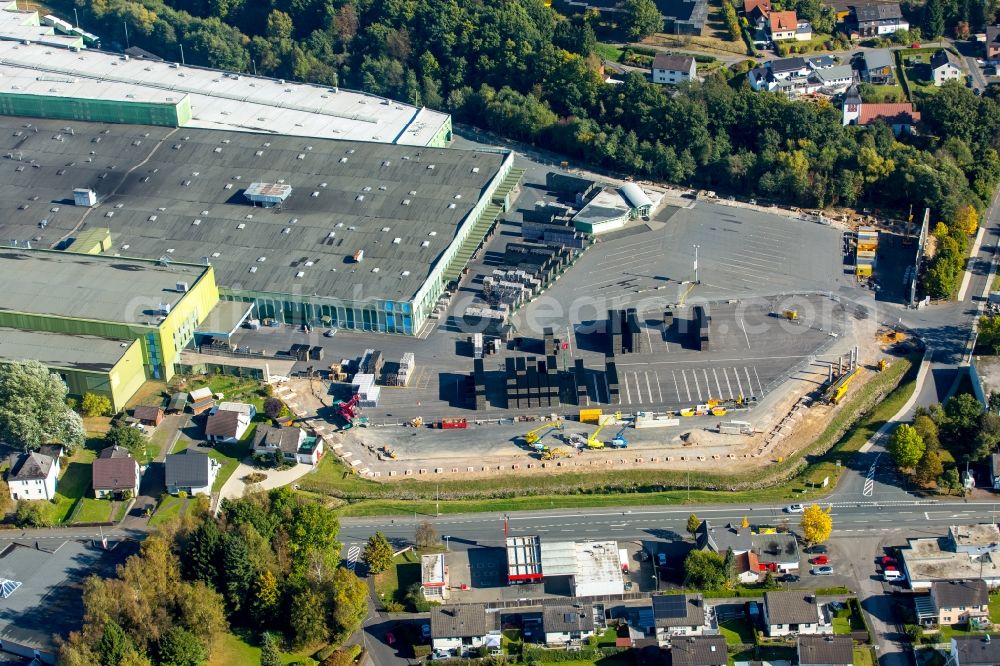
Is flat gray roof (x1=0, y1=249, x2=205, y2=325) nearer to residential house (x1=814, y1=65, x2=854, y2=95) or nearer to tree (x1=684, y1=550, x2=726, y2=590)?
tree (x1=684, y1=550, x2=726, y2=590)

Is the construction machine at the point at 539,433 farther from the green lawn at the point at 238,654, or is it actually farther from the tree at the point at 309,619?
the green lawn at the point at 238,654

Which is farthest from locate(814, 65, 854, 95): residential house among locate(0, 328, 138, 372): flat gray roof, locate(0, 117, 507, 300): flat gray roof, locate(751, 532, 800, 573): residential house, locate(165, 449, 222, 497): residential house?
locate(165, 449, 222, 497): residential house

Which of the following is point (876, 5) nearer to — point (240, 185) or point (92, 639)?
point (240, 185)

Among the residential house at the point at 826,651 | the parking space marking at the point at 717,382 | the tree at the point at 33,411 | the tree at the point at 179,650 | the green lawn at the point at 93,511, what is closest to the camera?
the residential house at the point at 826,651

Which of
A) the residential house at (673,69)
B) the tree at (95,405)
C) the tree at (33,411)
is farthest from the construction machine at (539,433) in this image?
the residential house at (673,69)

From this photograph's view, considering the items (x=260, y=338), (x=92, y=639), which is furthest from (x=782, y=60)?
(x=92, y=639)

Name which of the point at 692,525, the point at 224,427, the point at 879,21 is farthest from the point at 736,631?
the point at 879,21

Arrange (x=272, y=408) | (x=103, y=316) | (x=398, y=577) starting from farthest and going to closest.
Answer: (x=103, y=316)
(x=272, y=408)
(x=398, y=577)

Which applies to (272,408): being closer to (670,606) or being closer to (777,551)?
(670,606)
